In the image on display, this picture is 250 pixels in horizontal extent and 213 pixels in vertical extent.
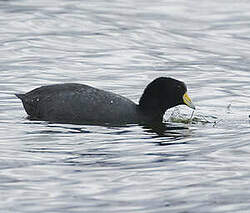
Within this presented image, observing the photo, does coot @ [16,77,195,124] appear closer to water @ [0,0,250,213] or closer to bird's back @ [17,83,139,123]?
bird's back @ [17,83,139,123]

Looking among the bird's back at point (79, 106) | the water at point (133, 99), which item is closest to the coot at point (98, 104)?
the bird's back at point (79, 106)

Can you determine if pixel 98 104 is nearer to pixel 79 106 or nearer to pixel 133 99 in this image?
pixel 79 106

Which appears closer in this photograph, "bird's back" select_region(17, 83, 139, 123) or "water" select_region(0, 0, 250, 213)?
"water" select_region(0, 0, 250, 213)

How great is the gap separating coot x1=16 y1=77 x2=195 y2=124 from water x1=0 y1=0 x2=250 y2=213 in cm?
30

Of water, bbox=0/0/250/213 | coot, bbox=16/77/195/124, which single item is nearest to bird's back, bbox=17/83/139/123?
coot, bbox=16/77/195/124

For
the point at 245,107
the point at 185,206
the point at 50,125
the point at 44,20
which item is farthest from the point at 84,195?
the point at 44,20

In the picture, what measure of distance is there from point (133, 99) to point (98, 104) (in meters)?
2.18

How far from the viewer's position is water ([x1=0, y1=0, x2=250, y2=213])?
9484mm

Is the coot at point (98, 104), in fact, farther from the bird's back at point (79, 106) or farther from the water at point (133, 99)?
the water at point (133, 99)

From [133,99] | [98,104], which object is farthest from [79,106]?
[133,99]

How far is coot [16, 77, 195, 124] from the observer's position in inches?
535

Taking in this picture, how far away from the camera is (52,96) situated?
45.4 feet

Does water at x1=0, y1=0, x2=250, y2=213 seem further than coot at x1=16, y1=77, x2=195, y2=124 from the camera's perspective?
No

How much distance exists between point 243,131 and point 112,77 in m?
5.02
